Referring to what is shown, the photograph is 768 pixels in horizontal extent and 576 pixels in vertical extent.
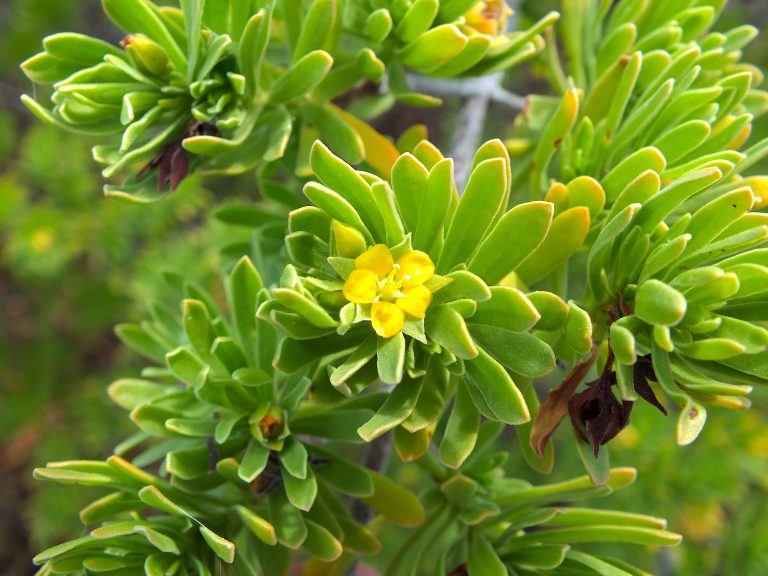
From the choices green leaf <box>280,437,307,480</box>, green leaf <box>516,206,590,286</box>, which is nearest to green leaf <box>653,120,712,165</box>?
green leaf <box>516,206,590,286</box>

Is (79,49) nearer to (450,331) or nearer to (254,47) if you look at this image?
(254,47)

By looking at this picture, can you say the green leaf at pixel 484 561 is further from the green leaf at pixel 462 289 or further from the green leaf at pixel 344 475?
the green leaf at pixel 462 289

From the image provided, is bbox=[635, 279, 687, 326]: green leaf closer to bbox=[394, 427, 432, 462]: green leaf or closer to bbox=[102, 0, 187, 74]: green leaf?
bbox=[394, 427, 432, 462]: green leaf

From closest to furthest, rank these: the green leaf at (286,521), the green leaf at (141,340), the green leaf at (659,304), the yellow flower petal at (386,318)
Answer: the green leaf at (659,304)
the yellow flower petal at (386,318)
the green leaf at (286,521)
the green leaf at (141,340)

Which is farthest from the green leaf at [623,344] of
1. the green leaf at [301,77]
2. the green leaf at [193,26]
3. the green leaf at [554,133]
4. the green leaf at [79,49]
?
the green leaf at [79,49]

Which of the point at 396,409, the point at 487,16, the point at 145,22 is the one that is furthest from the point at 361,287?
the point at 487,16

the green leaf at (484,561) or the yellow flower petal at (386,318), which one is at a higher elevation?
the yellow flower petal at (386,318)
